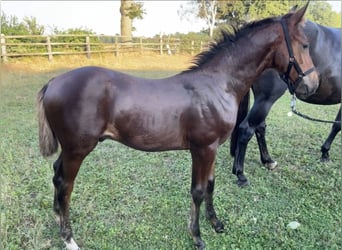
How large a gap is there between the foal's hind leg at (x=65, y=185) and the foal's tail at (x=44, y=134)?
0.09 meters

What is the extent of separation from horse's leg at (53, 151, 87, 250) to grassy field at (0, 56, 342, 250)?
12cm

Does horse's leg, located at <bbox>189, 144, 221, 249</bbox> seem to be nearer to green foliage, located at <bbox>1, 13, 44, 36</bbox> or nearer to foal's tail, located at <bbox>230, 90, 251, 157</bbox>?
foal's tail, located at <bbox>230, 90, 251, 157</bbox>

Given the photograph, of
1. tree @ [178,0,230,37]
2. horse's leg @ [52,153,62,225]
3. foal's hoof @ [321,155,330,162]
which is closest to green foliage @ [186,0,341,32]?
tree @ [178,0,230,37]

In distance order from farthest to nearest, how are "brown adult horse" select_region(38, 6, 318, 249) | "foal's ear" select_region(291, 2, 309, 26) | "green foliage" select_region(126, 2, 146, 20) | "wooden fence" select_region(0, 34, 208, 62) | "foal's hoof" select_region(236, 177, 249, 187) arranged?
"green foliage" select_region(126, 2, 146, 20)
"wooden fence" select_region(0, 34, 208, 62)
"foal's hoof" select_region(236, 177, 249, 187)
"foal's ear" select_region(291, 2, 309, 26)
"brown adult horse" select_region(38, 6, 318, 249)

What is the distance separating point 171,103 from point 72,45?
40.7ft

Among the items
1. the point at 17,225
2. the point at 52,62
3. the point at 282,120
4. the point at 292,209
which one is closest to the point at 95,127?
the point at 17,225

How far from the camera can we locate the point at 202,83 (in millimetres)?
2098

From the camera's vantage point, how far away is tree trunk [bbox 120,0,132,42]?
1503cm

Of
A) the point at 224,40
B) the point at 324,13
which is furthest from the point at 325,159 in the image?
the point at 324,13

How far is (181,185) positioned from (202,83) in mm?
1389

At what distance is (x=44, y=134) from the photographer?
206 cm

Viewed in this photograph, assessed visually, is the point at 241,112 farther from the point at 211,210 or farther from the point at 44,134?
the point at 44,134

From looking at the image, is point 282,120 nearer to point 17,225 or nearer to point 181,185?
point 181,185

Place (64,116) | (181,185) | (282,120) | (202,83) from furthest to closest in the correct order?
(282,120)
(181,185)
(202,83)
(64,116)
